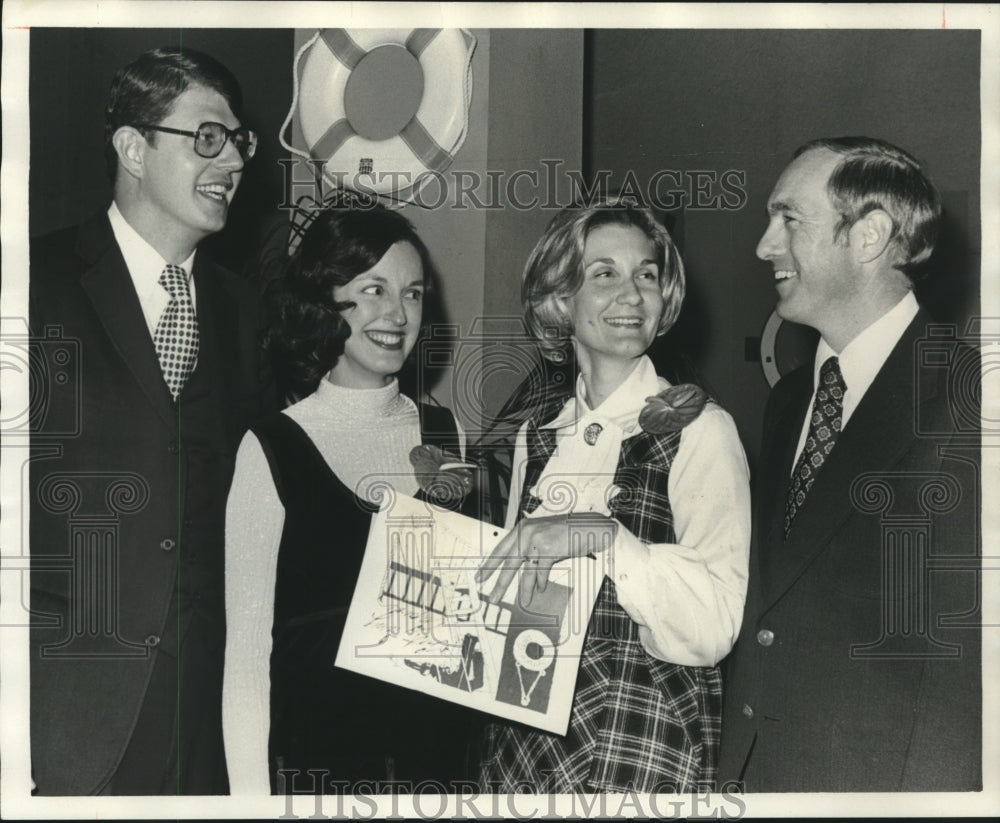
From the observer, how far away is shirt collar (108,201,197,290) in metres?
2.56

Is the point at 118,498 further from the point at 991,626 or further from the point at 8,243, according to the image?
the point at 991,626

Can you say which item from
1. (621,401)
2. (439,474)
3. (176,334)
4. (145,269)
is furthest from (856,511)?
(145,269)

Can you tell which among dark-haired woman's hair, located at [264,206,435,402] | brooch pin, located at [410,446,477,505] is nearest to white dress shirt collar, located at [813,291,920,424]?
brooch pin, located at [410,446,477,505]

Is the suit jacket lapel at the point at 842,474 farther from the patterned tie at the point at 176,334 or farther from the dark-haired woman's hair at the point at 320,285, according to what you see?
the patterned tie at the point at 176,334

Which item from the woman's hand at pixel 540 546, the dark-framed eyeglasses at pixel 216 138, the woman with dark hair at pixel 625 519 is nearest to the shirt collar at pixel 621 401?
the woman with dark hair at pixel 625 519

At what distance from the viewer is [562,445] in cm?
254

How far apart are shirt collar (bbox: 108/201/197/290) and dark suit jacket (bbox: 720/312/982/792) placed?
1.42 m

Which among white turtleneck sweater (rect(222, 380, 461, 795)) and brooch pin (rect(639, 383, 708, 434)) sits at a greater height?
brooch pin (rect(639, 383, 708, 434))

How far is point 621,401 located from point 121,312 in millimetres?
1142

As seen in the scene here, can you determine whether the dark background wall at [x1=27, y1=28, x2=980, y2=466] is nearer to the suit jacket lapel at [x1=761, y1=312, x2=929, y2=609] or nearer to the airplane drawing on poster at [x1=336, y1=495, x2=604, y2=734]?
the suit jacket lapel at [x1=761, y1=312, x2=929, y2=609]

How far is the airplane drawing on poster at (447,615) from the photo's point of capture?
2.53 metres

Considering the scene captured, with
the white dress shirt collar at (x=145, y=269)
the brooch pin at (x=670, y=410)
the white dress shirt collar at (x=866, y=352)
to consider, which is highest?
the white dress shirt collar at (x=145, y=269)

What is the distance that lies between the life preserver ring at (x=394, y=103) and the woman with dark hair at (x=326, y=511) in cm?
14

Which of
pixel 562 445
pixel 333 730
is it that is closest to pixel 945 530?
pixel 562 445
